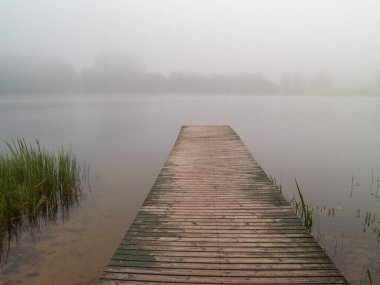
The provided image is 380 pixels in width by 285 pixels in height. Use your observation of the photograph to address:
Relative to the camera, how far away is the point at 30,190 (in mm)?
6867

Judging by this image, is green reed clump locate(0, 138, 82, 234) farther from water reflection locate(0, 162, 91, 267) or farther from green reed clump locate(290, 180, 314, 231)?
green reed clump locate(290, 180, 314, 231)

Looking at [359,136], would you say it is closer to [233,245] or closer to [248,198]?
[248,198]

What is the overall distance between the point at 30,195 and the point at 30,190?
108 millimetres

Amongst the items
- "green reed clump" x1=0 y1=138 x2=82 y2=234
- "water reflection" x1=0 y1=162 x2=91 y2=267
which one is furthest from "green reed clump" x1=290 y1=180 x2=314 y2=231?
"green reed clump" x1=0 y1=138 x2=82 y2=234

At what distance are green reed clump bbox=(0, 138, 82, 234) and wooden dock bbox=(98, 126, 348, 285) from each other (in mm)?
2827

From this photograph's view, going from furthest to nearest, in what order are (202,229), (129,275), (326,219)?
1. (326,219)
2. (202,229)
3. (129,275)

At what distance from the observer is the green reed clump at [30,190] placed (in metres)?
6.60

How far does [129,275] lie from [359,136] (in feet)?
78.6

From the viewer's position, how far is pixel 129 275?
3525 mm

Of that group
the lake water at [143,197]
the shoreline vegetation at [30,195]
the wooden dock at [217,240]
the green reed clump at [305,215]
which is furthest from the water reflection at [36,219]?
the green reed clump at [305,215]

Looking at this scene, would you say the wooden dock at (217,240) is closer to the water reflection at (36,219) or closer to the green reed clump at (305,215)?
the green reed clump at (305,215)

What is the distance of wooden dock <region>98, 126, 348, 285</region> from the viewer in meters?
3.49

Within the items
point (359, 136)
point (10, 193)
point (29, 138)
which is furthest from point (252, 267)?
point (359, 136)

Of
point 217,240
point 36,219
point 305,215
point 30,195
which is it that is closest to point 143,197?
point 36,219
